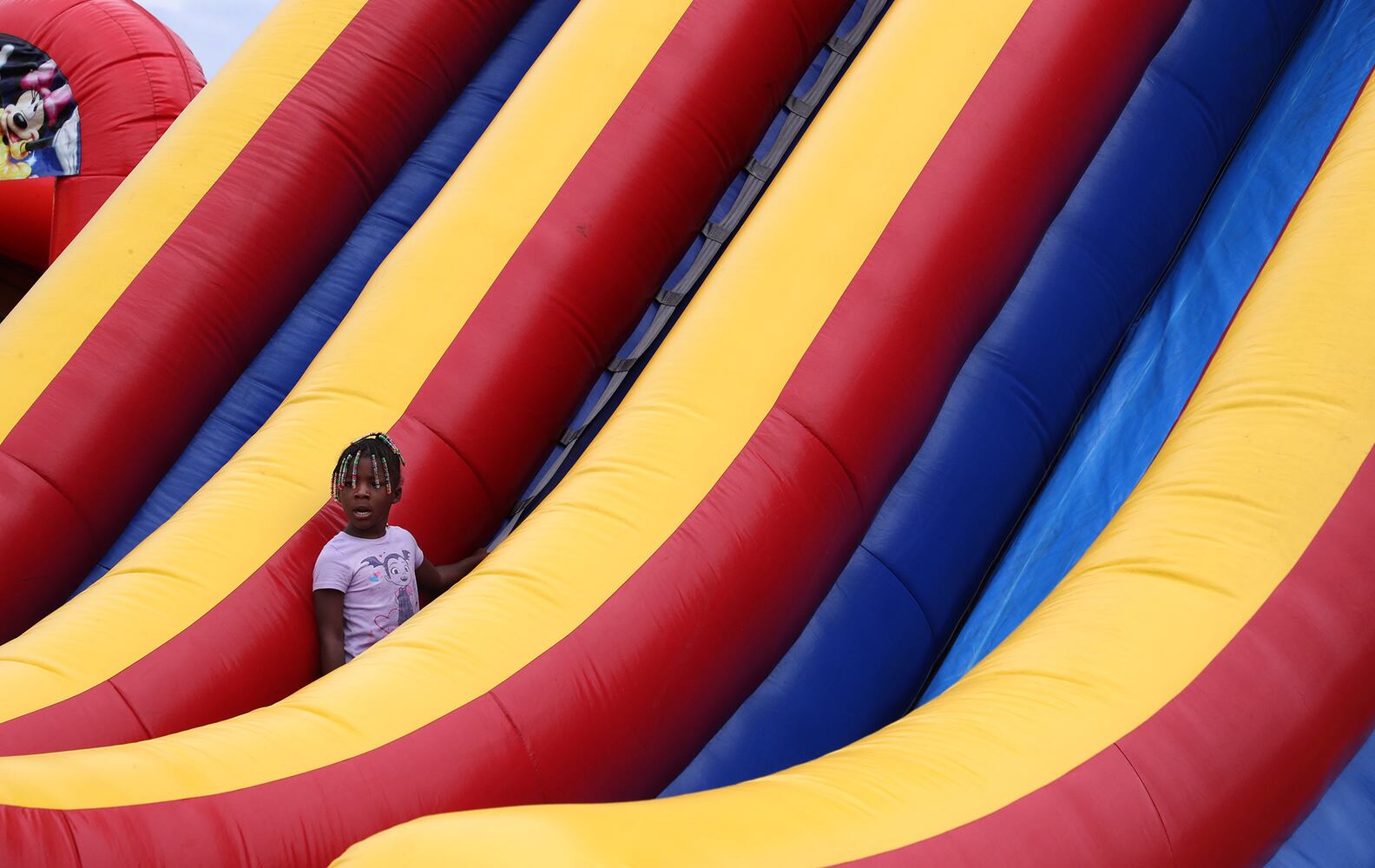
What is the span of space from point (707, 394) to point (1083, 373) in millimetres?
855

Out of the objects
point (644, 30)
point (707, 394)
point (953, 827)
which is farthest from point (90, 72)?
point (953, 827)

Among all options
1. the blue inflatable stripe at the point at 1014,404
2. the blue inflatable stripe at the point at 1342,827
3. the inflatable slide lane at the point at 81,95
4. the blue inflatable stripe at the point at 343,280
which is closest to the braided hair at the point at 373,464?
the blue inflatable stripe at the point at 1014,404

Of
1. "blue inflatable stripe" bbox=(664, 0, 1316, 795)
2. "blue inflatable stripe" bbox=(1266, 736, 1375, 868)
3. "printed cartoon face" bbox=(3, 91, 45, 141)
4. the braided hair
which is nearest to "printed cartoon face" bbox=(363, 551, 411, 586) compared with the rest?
the braided hair

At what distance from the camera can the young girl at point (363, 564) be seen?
2.41 metres

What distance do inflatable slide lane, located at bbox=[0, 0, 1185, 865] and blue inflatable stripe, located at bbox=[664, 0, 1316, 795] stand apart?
101mm

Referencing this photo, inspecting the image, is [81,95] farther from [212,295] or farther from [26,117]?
[212,295]

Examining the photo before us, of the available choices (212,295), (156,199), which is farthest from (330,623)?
(156,199)

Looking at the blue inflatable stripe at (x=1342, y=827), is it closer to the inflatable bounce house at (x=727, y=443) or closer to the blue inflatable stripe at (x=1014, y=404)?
the inflatable bounce house at (x=727, y=443)

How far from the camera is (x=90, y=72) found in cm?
532

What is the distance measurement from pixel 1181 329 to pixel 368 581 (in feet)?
5.50

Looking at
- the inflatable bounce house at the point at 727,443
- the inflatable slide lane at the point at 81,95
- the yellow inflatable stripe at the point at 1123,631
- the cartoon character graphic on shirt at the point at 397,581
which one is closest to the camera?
the yellow inflatable stripe at the point at 1123,631

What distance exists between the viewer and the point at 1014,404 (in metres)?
2.66

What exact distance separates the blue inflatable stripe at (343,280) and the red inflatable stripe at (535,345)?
0.79 m

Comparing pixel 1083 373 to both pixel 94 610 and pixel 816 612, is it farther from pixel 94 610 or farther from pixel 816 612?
pixel 94 610
